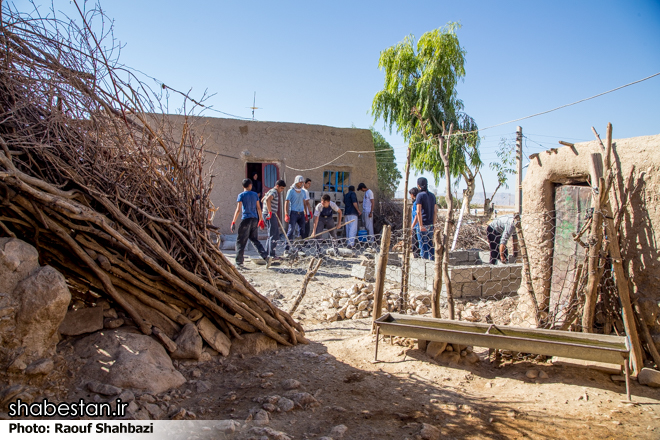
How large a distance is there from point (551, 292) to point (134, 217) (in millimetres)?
3988

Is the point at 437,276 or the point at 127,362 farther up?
the point at 437,276

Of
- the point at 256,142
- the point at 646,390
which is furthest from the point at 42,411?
the point at 256,142

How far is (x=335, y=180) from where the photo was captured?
13.0 m

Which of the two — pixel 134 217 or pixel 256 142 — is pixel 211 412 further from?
pixel 256 142

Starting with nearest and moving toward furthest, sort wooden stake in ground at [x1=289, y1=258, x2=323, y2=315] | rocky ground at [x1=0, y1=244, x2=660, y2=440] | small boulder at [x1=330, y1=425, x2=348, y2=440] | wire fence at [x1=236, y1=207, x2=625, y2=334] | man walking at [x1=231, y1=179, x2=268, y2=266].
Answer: small boulder at [x1=330, y1=425, x2=348, y2=440], rocky ground at [x1=0, y1=244, x2=660, y2=440], wire fence at [x1=236, y1=207, x2=625, y2=334], wooden stake in ground at [x1=289, y1=258, x2=323, y2=315], man walking at [x1=231, y1=179, x2=268, y2=266]

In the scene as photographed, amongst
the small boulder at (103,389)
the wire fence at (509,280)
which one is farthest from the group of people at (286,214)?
the small boulder at (103,389)

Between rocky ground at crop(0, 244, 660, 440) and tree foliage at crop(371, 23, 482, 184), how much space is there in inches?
544

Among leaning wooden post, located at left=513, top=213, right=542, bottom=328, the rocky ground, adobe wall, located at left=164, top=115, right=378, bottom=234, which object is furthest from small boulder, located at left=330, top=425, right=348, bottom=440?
adobe wall, located at left=164, top=115, right=378, bottom=234

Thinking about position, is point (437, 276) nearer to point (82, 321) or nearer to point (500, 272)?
point (500, 272)

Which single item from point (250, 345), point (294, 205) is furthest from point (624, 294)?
point (294, 205)

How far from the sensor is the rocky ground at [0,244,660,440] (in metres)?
2.87

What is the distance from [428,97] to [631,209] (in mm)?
13937

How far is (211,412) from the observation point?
9.83ft

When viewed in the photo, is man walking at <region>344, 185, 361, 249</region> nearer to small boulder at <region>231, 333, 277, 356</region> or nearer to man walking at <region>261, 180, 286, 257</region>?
man walking at <region>261, 180, 286, 257</region>
